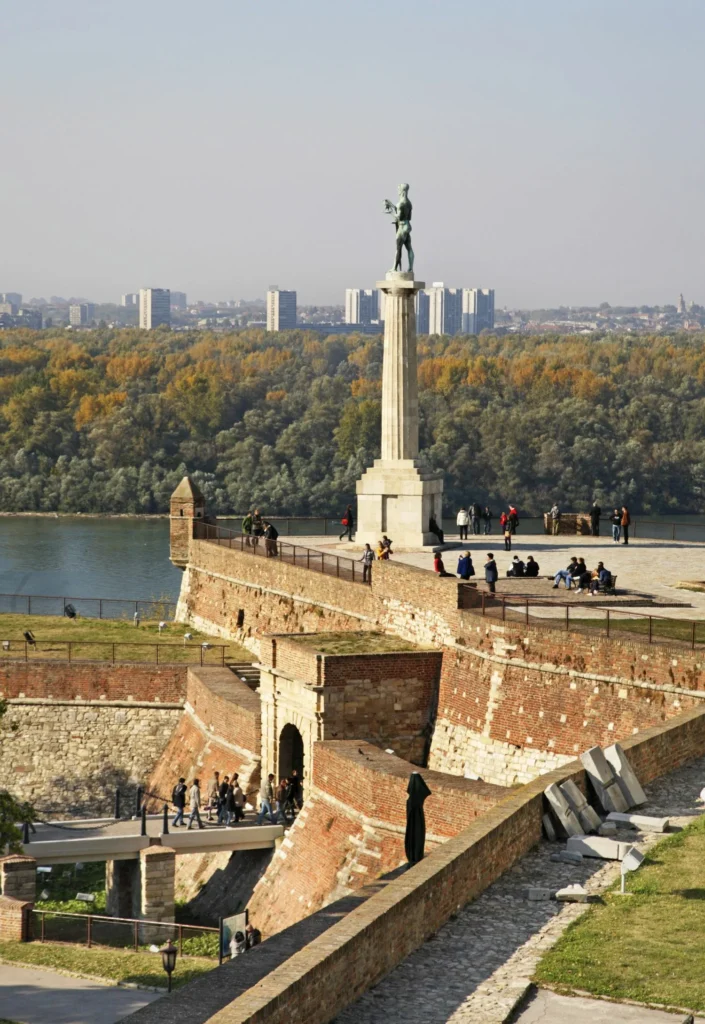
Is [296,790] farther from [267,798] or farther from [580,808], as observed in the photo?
[580,808]

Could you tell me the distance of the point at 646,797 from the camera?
18.7 metres

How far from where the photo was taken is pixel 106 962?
2233cm

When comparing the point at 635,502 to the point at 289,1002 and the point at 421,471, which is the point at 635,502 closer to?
the point at 421,471

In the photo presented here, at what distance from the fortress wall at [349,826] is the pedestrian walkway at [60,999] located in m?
3.56

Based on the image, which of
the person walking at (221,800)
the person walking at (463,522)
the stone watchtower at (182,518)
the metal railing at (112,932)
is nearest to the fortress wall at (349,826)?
the metal railing at (112,932)

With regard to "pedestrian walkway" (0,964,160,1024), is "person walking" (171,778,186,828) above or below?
above

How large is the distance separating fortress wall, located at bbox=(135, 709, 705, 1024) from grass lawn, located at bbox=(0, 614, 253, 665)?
18.5 m

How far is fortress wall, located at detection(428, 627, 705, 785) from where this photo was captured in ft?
80.5

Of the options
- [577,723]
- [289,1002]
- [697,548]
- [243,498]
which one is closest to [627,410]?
[243,498]

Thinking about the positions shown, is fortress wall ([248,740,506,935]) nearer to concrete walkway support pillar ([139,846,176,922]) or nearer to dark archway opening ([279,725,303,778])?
concrete walkway support pillar ([139,846,176,922])

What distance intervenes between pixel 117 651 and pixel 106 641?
1406mm

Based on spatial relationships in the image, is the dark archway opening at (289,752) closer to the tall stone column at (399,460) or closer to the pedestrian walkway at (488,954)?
the tall stone column at (399,460)

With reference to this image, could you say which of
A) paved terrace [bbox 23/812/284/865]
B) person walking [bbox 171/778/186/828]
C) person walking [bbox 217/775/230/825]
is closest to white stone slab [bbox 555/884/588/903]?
paved terrace [bbox 23/812/284/865]

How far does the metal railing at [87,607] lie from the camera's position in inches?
1715
